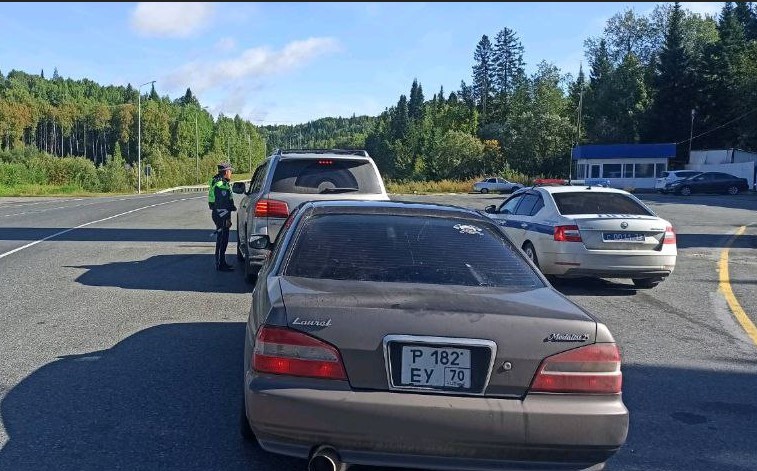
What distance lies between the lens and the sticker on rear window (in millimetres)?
4570

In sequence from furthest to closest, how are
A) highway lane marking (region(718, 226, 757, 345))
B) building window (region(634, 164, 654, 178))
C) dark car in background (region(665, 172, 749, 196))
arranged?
building window (region(634, 164, 654, 178)), dark car in background (region(665, 172, 749, 196)), highway lane marking (region(718, 226, 757, 345))

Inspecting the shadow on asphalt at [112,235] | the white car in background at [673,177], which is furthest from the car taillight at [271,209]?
the white car in background at [673,177]

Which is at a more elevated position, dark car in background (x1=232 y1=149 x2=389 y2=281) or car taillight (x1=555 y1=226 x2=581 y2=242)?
dark car in background (x1=232 y1=149 x2=389 y2=281)

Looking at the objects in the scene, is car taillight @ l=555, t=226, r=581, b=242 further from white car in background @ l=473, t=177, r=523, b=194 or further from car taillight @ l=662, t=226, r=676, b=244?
white car in background @ l=473, t=177, r=523, b=194

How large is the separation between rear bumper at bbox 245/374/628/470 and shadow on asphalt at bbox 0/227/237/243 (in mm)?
12887

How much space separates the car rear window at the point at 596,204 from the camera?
10.2 meters

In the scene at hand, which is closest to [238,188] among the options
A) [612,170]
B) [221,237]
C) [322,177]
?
[221,237]

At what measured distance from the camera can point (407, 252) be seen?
431 centimetres

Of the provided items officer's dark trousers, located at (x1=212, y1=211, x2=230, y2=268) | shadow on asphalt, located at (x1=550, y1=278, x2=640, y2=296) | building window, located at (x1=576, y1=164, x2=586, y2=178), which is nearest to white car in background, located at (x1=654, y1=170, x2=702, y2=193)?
building window, located at (x1=576, y1=164, x2=586, y2=178)

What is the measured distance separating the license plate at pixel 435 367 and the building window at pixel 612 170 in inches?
2474

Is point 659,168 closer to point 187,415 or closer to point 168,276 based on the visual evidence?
point 168,276

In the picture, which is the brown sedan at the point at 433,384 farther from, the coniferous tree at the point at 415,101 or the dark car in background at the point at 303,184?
the coniferous tree at the point at 415,101

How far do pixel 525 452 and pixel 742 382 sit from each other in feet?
11.2

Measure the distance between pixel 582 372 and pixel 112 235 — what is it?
16203 millimetres
